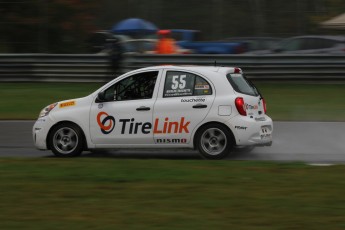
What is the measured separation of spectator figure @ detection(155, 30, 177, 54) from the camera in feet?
81.9

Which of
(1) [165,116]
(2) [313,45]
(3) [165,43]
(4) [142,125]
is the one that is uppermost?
(3) [165,43]

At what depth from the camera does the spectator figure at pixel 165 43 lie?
24953 mm

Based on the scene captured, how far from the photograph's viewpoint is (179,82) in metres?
11.9

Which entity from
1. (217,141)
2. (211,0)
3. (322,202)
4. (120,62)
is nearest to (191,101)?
(217,141)

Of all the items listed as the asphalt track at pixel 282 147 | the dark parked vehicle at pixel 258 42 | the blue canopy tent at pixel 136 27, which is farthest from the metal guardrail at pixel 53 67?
the asphalt track at pixel 282 147

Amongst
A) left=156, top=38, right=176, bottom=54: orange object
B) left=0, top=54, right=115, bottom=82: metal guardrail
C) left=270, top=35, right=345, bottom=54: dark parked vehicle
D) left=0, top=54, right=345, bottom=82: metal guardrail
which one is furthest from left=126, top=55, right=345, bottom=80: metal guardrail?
left=156, top=38, right=176, bottom=54: orange object

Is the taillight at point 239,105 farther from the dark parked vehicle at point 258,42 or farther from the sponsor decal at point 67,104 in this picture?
the dark parked vehicle at point 258,42

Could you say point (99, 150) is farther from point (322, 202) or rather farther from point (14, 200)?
point (322, 202)

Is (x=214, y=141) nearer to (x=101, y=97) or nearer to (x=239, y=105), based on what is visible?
(x=239, y=105)

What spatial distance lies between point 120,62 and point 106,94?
9998 mm

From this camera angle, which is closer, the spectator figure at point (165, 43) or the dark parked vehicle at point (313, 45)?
the dark parked vehicle at point (313, 45)

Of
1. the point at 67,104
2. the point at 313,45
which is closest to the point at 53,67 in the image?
the point at 313,45

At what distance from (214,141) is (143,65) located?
11.5m

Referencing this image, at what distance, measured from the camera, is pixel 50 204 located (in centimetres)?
762
